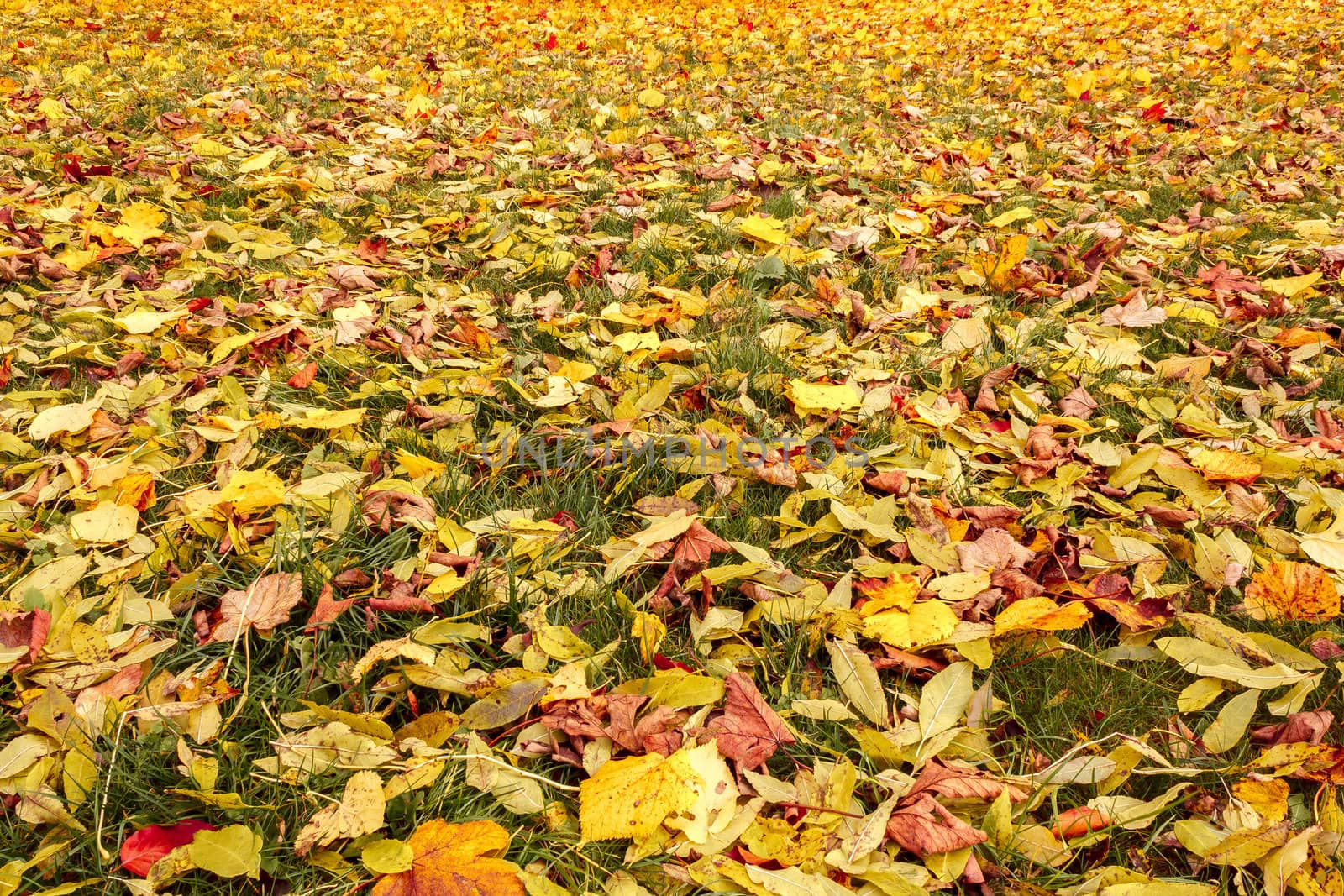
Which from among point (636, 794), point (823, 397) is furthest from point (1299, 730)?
point (823, 397)

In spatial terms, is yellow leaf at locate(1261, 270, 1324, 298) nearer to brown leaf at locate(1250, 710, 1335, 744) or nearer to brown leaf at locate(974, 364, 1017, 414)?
brown leaf at locate(974, 364, 1017, 414)

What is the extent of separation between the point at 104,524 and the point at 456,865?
1170mm

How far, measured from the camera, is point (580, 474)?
207 centimetres

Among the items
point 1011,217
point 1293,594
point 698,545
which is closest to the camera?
point 1293,594

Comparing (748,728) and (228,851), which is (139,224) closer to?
(228,851)

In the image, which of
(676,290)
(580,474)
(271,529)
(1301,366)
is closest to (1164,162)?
(1301,366)

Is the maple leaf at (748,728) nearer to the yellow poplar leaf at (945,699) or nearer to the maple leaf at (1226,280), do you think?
the yellow poplar leaf at (945,699)

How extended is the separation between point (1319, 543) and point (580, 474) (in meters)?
1.63

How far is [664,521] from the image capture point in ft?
6.15

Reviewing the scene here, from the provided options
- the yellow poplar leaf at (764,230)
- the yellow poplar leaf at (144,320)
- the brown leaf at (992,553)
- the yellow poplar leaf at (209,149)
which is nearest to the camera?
the brown leaf at (992,553)

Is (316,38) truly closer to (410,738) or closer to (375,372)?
(375,372)

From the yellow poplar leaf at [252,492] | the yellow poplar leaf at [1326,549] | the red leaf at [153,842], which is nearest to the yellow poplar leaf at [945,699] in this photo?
the yellow poplar leaf at [1326,549]

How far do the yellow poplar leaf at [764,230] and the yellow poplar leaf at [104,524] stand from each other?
7.37 ft

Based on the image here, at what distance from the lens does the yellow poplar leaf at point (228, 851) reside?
1201 millimetres
